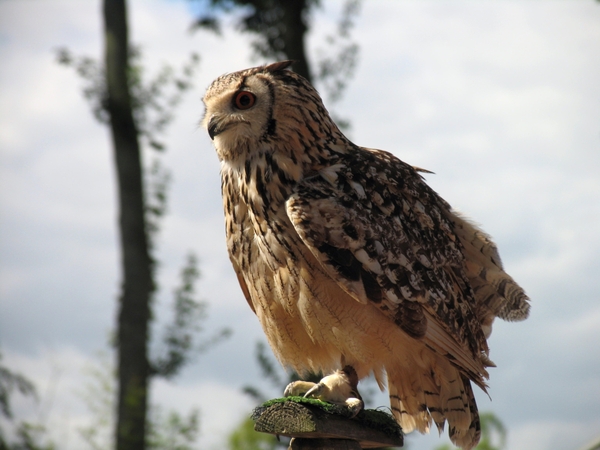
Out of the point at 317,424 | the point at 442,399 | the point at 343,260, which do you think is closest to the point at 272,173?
the point at 343,260

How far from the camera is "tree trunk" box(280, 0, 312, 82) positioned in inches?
286

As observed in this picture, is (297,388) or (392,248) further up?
(392,248)

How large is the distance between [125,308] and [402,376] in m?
5.12

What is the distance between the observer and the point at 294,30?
7.37 meters

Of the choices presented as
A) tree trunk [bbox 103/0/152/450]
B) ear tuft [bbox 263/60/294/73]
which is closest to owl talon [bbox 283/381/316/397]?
ear tuft [bbox 263/60/294/73]

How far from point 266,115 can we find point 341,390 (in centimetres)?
119

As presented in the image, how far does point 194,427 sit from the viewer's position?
689 cm

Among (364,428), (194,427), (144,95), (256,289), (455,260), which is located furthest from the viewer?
(144,95)

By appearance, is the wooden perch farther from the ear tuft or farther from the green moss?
the ear tuft

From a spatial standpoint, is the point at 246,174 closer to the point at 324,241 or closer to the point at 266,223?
the point at 266,223

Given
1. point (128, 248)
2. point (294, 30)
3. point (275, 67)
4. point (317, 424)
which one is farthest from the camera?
point (128, 248)

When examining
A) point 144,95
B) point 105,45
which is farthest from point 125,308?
point 105,45

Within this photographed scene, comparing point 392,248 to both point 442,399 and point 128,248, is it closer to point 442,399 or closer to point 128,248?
point 442,399

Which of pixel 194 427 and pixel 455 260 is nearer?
pixel 455 260
